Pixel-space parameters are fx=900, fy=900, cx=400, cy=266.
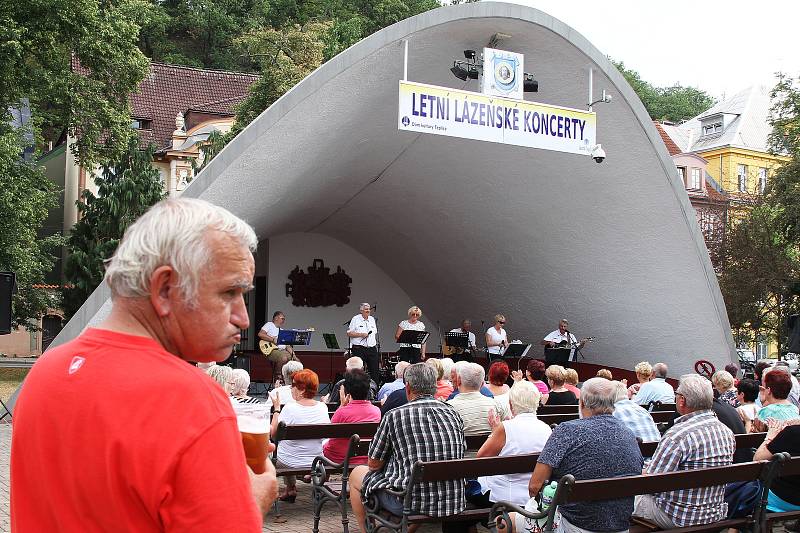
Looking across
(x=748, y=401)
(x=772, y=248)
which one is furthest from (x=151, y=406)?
(x=772, y=248)

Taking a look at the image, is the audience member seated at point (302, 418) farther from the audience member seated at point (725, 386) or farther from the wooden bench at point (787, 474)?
the audience member seated at point (725, 386)

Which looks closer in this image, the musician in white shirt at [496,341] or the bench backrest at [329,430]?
the bench backrest at [329,430]

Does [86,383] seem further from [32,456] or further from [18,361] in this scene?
[18,361]

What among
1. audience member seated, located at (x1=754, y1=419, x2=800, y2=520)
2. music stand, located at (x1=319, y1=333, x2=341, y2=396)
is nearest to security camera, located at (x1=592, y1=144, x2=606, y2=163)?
music stand, located at (x1=319, y1=333, x2=341, y2=396)

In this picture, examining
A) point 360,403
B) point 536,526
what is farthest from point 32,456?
point 360,403

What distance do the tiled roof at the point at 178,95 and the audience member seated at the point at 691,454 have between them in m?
34.4

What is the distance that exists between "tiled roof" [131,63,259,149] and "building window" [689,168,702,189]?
22066 millimetres

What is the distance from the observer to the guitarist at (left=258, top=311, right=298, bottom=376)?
16.5m

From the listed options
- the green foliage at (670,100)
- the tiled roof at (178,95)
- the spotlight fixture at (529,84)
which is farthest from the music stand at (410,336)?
the green foliage at (670,100)

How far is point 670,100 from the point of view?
64.7 m

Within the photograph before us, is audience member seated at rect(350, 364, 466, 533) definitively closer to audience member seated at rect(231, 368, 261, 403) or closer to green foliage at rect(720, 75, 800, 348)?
audience member seated at rect(231, 368, 261, 403)

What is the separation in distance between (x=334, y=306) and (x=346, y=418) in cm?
1614

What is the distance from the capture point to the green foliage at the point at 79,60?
725 inches

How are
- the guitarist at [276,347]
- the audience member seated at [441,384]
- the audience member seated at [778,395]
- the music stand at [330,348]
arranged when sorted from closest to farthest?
the audience member seated at [778,395] < the audience member seated at [441,384] < the guitarist at [276,347] < the music stand at [330,348]
